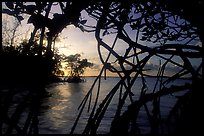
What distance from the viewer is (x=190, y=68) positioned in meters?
1.89

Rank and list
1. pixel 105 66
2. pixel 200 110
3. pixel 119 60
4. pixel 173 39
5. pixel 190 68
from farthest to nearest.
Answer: pixel 173 39
pixel 105 66
pixel 119 60
pixel 190 68
pixel 200 110

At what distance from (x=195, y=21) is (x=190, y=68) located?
0.36m

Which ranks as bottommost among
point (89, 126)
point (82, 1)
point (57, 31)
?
point (89, 126)

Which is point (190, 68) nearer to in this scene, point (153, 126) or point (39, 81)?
point (153, 126)

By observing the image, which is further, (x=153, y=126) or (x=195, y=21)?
(x=195, y=21)

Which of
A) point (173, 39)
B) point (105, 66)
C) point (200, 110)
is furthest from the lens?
point (173, 39)

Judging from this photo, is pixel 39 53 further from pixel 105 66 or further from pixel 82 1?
pixel 105 66

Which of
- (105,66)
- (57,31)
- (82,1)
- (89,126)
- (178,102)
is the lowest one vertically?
(89,126)

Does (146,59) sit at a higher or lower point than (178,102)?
higher

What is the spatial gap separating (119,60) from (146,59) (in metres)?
0.28

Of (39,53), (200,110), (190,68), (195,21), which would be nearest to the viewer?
(200,110)

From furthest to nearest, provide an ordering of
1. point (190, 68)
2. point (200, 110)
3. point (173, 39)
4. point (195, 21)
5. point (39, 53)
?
point (173, 39)
point (190, 68)
point (195, 21)
point (39, 53)
point (200, 110)

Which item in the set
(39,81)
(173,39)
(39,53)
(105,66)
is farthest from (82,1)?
(173,39)

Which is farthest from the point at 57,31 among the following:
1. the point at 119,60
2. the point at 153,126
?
the point at 153,126
